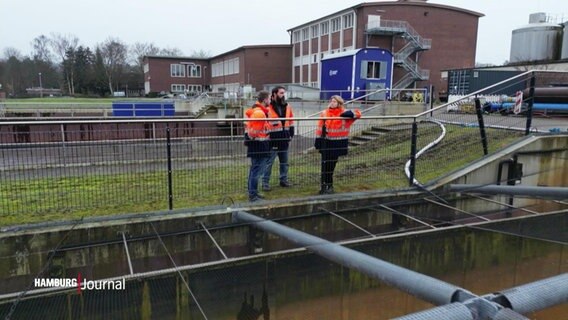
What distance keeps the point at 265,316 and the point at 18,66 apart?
A: 10665cm

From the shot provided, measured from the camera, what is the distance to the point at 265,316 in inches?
220

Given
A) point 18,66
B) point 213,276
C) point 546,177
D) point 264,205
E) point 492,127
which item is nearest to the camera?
point 213,276

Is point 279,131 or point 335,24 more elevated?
point 335,24

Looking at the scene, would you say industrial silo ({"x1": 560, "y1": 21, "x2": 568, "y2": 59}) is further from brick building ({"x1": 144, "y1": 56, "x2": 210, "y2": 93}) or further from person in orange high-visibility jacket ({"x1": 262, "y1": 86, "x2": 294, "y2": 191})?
brick building ({"x1": 144, "y1": 56, "x2": 210, "y2": 93})

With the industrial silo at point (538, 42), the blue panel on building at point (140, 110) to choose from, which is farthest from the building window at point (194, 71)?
the industrial silo at point (538, 42)

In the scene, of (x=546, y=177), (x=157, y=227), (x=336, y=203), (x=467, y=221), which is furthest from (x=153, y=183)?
(x=546, y=177)

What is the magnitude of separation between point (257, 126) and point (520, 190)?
4015 mm

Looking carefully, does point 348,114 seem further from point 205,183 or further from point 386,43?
point 386,43

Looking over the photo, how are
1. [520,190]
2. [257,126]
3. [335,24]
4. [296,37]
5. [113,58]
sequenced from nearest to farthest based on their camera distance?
[520,190]
[257,126]
[335,24]
[296,37]
[113,58]

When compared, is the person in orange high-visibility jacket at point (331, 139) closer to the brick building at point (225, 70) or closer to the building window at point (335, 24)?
the brick building at point (225, 70)

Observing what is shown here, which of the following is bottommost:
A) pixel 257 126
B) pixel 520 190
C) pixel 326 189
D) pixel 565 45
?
pixel 326 189

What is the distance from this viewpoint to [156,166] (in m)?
7.90

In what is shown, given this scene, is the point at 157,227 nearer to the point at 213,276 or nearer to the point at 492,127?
the point at 213,276

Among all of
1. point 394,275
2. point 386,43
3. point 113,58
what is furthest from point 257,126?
point 113,58
